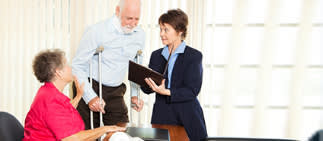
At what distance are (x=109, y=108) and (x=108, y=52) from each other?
16.3 inches

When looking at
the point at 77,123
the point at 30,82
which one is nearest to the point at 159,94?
the point at 77,123

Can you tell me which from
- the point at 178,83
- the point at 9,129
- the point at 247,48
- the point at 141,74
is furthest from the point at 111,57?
the point at 247,48

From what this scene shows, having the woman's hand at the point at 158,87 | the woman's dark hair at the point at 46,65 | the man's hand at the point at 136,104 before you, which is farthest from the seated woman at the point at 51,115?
the man's hand at the point at 136,104

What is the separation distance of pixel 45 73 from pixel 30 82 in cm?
253

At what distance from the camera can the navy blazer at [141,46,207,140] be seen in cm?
209

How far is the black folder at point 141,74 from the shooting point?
6.36 feet

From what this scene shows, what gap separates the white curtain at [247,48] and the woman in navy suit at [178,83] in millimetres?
1357

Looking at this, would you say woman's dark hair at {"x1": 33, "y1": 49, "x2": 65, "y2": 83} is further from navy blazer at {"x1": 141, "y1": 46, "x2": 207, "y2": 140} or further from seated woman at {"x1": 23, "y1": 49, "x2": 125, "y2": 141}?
navy blazer at {"x1": 141, "y1": 46, "x2": 207, "y2": 140}

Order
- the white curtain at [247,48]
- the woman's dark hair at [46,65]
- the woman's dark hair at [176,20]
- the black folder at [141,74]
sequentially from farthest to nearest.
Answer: the white curtain at [247,48] → the woman's dark hair at [176,20] → the black folder at [141,74] → the woman's dark hair at [46,65]

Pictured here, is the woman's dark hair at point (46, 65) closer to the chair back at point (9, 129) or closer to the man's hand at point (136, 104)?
the chair back at point (9, 129)

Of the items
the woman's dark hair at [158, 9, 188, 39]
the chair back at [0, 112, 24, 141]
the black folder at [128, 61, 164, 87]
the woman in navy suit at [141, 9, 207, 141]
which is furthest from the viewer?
the woman's dark hair at [158, 9, 188, 39]

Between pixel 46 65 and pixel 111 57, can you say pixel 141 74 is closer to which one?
pixel 111 57

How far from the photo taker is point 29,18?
12.9ft

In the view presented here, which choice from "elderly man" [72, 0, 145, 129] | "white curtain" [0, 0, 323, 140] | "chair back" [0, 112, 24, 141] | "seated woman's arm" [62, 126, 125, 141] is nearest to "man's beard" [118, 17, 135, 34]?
"elderly man" [72, 0, 145, 129]
